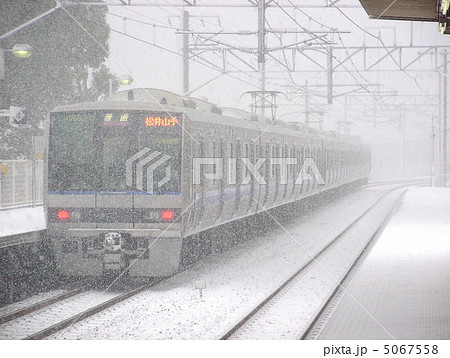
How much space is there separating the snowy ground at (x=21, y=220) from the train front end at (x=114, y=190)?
2484mm

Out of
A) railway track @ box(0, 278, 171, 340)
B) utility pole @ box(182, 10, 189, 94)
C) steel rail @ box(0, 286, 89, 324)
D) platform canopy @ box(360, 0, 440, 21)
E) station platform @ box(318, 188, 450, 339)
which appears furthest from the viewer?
utility pole @ box(182, 10, 189, 94)

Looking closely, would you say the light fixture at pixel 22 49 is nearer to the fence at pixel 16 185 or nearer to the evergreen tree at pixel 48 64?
the evergreen tree at pixel 48 64

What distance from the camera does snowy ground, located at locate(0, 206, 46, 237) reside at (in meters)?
13.6

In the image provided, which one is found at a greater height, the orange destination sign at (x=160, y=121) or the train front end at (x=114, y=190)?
the orange destination sign at (x=160, y=121)

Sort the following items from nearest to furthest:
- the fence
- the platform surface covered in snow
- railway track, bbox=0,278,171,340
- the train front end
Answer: railway track, bbox=0,278,171,340 → the train front end → the platform surface covered in snow → the fence

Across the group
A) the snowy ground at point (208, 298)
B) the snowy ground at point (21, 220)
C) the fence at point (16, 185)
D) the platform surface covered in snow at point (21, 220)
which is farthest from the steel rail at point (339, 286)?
the fence at point (16, 185)

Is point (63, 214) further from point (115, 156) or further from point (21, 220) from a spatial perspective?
point (21, 220)

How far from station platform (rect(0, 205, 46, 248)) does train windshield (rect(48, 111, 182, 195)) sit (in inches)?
31.1

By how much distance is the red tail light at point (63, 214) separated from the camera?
10211 millimetres

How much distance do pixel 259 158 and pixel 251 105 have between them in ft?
5.50

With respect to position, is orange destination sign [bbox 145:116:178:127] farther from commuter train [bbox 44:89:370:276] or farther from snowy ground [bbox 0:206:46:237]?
snowy ground [bbox 0:206:46:237]

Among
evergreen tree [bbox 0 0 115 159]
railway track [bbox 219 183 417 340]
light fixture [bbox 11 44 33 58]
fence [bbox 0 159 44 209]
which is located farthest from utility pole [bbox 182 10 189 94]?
fence [bbox 0 159 44 209]

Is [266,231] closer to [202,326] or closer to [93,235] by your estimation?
[93,235]

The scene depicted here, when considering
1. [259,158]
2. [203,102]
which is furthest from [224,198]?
[259,158]
